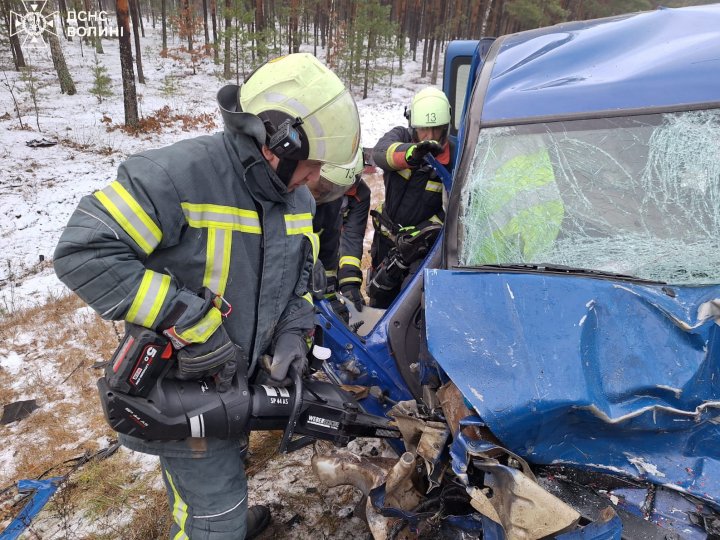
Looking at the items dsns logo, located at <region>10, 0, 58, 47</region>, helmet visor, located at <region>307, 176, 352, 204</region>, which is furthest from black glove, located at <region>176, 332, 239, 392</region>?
dsns logo, located at <region>10, 0, 58, 47</region>

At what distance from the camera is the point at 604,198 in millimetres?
2098

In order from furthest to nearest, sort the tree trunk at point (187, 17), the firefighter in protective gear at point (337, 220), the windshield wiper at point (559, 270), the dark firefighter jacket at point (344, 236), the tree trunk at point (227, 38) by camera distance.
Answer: the tree trunk at point (187, 17), the tree trunk at point (227, 38), the dark firefighter jacket at point (344, 236), the firefighter in protective gear at point (337, 220), the windshield wiper at point (559, 270)

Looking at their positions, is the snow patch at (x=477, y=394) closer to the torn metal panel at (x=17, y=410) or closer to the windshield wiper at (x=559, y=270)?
the windshield wiper at (x=559, y=270)

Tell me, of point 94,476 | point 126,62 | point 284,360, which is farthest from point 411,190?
point 126,62

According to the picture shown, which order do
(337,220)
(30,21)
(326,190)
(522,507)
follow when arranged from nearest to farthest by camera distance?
(522,507)
(326,190)
(337,220)
(30,21)

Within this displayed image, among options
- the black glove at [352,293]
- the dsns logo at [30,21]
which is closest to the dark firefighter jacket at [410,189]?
the black glove at [352,293]

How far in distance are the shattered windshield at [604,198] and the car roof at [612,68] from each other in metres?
0.11

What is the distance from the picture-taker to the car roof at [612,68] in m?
2.16

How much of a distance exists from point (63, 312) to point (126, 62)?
10.5 metres

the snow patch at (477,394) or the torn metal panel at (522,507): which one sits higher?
the snow patch at (477,394)

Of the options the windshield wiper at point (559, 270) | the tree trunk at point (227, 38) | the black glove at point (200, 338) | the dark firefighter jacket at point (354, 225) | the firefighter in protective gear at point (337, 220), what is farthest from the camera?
the tree trunk at point (227, 38)

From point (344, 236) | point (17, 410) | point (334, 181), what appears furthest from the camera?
point (344, 236)

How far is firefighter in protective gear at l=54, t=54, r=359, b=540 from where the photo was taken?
148cm

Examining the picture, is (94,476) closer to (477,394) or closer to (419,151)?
(477,394)
